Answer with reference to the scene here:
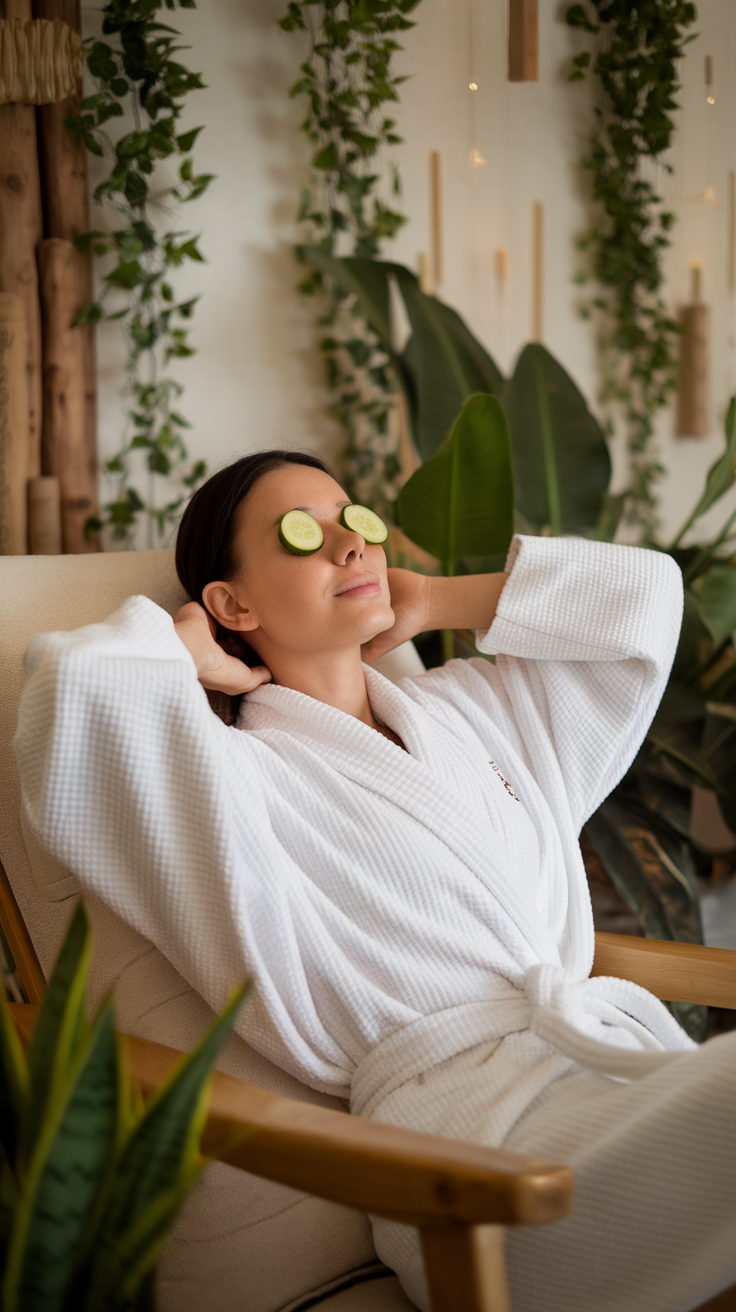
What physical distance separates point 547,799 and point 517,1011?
339 millimetres

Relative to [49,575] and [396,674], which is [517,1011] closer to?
[396,674]

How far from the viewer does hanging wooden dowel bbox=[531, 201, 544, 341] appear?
275 centimetres

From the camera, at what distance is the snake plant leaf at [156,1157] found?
59 cm

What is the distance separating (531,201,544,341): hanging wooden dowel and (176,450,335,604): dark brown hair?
1.67 m

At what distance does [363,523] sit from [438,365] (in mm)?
894

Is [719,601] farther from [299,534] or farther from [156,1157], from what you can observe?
[156,1157]

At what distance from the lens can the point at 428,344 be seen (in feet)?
6.64

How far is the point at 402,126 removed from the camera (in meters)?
2.44

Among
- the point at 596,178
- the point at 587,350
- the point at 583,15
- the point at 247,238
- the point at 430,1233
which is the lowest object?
the point at 430,1233

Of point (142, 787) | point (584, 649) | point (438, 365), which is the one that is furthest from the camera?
point (438, 365)

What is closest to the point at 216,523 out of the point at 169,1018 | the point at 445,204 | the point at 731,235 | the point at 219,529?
the point at 219,529

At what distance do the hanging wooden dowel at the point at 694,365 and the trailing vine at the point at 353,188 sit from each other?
1191 mm

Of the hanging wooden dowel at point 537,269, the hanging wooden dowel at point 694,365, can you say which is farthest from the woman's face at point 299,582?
the hanging wooden dowel at point 694,365

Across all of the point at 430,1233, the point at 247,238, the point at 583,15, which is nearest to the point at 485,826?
the point at 430,1233
